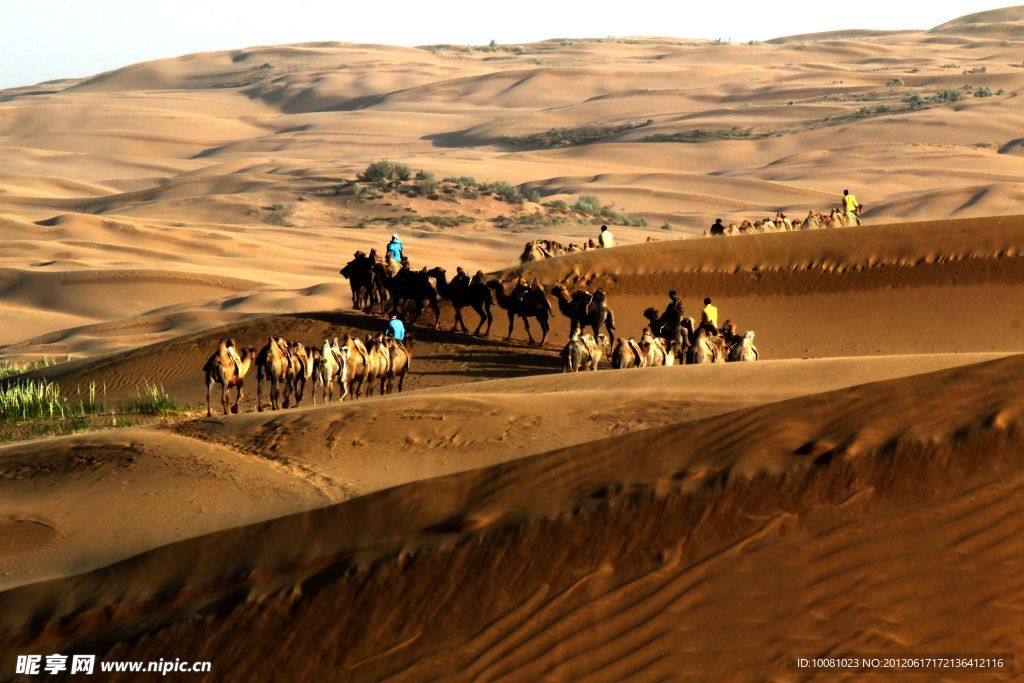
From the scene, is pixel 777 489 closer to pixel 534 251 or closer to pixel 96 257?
pixel 534 251

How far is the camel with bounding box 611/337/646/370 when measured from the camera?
62.2ft

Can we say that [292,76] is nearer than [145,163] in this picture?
No

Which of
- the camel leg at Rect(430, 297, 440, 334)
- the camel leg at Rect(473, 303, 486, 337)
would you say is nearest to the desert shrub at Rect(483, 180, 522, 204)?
the camel leg at Rect(430, 297, 440, 334)

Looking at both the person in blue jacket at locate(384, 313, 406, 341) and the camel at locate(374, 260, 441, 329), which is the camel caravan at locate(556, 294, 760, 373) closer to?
the person in blue jacket at locate(384, 313, 406, 341)

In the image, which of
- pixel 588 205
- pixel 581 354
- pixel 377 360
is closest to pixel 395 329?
pixel 377 360

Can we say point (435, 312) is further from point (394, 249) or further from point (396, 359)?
point (396, 359)

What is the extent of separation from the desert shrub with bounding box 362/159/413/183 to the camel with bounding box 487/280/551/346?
4049 centimetres

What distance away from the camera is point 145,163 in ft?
299

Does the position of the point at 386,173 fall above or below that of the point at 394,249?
below

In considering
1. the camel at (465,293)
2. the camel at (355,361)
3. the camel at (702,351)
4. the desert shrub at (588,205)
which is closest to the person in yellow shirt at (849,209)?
the camel at (465,293)

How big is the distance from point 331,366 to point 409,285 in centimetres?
594

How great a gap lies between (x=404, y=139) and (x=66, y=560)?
306 ft

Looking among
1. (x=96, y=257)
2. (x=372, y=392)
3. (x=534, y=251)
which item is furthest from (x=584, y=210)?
(x=372, y=392)

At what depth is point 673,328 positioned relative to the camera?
2039 centimetres
